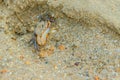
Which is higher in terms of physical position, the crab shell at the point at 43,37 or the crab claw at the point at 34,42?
the crab shell at the point at 43,37

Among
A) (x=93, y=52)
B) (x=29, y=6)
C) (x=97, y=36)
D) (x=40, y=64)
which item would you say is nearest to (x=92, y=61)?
(x=93, y=52)

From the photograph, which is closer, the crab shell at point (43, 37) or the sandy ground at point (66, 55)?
the sandy ground at point (66, 55)

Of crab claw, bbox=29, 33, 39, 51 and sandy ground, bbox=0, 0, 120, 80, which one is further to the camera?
crab claw, bbox=29, 33, 39, 51

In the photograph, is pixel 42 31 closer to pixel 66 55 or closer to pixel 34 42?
pixel 34 42

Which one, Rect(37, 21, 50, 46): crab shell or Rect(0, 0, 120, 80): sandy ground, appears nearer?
Rect(0, 0, 120, 80): sandy ground

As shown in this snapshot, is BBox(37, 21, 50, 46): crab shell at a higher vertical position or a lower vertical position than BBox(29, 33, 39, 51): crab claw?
higher

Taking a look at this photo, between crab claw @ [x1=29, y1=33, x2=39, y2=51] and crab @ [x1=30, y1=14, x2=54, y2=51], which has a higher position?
crab @ [x1=30, y1=14, x2=54, y2=51]

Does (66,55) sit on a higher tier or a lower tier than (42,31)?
lower

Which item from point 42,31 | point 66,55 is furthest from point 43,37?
point 66,55

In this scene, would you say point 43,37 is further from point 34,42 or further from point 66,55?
point 66,55
